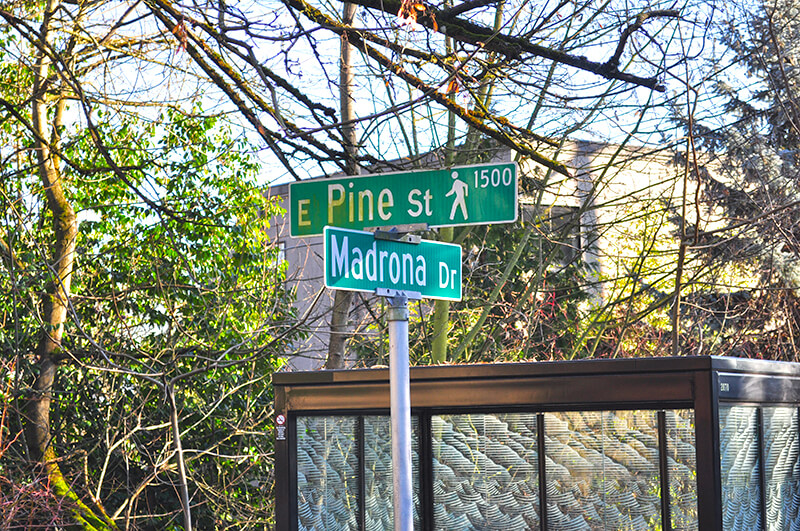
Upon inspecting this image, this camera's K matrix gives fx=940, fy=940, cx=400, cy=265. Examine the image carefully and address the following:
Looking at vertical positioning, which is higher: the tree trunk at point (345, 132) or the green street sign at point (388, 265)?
the tree trunk at point (345, 132)

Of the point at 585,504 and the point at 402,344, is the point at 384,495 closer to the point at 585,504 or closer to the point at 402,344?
the point at 585,504

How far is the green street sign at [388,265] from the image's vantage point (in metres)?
3.50

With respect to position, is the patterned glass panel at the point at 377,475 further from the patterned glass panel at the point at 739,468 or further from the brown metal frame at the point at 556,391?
the patterned glass panel at the point at 739,468

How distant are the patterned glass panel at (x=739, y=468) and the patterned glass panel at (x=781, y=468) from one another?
156 millimetres

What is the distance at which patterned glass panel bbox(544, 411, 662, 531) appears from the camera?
4891mm

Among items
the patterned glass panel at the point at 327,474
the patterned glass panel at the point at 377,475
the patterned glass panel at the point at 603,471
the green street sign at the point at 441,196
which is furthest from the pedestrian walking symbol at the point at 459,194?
the patterned glass panel at the point at 327,474

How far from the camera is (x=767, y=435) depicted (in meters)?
5.28

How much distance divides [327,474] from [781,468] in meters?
2.71

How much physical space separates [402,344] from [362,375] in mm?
2379

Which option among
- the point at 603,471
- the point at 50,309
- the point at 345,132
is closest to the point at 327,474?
the point at 603,471

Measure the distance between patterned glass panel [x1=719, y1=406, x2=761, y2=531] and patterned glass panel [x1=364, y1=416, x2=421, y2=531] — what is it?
1.98 m

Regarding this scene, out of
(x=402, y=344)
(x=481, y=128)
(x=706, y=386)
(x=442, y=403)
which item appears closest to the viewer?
(x=402, y=344)

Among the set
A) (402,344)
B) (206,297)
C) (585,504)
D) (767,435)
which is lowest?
(585,504)

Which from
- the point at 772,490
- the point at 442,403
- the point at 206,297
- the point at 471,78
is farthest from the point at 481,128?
the point at 206,297
